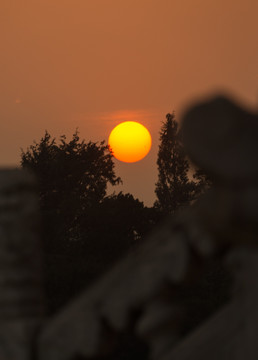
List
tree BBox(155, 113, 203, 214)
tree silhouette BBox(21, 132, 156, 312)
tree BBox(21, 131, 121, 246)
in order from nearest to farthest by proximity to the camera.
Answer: tree silhouette BBox(21, 132, 156, 312) < tree BBox(21, 131, 121, 246) < tree BBox(155, 113, 203, 214)

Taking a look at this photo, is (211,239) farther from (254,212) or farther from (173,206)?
(173,206)

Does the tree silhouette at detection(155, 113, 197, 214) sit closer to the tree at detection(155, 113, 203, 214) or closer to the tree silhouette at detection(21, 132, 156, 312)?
the tree at detection(155, 113, 203, 214)

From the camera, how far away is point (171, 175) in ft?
255

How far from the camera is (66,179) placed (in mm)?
65875

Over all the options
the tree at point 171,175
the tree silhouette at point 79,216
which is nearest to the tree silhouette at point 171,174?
the tree at point 171,175

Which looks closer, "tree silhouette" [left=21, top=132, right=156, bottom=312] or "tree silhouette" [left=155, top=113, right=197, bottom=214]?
"tree silhouette" [left=21, top=132, right=156, bottom=312]

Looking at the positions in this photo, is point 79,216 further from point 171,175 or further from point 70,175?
point 171,175

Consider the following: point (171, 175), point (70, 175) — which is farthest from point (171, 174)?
point (70, 175)

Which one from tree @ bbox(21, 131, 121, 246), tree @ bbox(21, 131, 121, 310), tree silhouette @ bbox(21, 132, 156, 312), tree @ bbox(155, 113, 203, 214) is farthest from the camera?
tree @ bbox(155, 113, 203, 214)

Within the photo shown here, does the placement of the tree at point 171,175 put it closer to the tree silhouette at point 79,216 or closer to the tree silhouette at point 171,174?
the tree silhouette at point 171,174

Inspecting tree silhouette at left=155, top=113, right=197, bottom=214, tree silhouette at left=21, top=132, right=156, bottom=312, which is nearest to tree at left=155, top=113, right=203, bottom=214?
tree silhouette at left=155, top=113, right=197, bottom=214

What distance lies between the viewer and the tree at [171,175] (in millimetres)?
74812

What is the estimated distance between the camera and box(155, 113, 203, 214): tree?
7481 centimetres

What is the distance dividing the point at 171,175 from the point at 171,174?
0.27 feet
